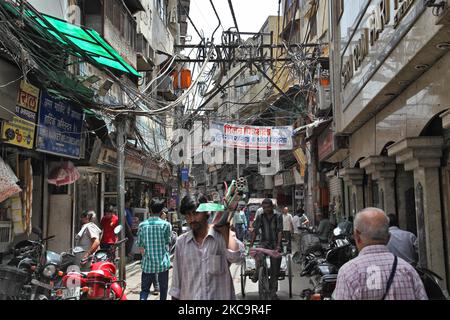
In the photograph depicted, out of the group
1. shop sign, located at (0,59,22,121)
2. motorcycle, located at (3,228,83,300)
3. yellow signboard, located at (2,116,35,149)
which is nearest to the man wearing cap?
motorcycle, located at (3,228,83,300)

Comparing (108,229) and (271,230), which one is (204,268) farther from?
(108,229)

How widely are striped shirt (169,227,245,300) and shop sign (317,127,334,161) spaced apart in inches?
446

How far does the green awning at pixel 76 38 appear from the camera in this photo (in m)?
6.66

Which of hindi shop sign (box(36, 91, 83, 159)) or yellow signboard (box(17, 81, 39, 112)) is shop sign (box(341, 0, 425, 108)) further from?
hindi shop sign (box(36, 91, 83, 159))

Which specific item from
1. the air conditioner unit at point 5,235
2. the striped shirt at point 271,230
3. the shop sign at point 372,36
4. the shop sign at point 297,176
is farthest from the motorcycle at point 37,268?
the shop sign at point 297,176

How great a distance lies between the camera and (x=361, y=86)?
383 inches

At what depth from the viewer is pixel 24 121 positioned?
25.2 feet

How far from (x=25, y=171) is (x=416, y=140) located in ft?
22.1

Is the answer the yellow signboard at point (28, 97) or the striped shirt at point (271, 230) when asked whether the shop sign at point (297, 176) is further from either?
the yellow signboard at point (28, 97)

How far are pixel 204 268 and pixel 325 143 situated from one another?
13.1 m

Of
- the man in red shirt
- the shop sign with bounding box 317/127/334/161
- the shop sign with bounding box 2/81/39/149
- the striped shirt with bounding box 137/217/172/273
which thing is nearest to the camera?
the striped shirt with bounding box 137/217/172/273

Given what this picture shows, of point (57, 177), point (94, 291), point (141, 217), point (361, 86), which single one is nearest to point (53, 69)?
point (57, 177)

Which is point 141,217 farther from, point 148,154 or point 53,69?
point 53,69

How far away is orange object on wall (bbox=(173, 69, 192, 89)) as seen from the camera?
17891 mm
